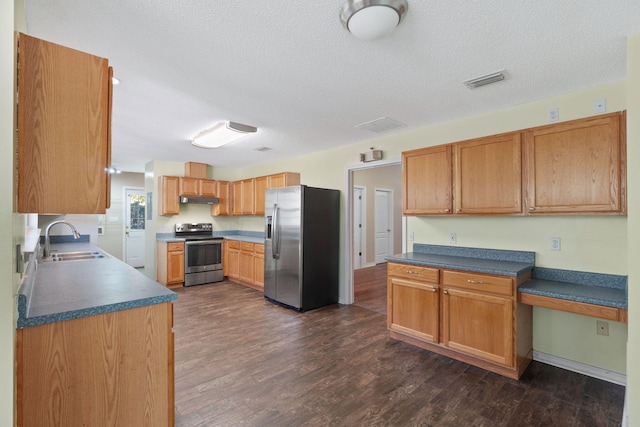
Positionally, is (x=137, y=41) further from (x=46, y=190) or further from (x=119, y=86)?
(x=46, y=190)

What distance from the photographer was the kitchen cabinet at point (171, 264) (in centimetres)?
546

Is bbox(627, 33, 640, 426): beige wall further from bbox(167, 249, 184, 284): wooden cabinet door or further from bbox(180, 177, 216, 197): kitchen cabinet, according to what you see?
bbox(180, 177, 216, 197): kitchen cabinet

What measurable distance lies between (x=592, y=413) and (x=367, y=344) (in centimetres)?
176

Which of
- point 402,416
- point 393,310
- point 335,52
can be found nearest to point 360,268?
point 393,310

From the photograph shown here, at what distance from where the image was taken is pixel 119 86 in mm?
2492

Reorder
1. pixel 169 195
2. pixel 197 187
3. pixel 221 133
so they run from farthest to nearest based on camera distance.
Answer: pixel 197 187
pixel 169 195
pixel 221 133

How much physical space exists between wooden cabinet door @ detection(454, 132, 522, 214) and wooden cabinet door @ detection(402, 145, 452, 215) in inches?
4.0

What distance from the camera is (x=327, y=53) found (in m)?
2.00

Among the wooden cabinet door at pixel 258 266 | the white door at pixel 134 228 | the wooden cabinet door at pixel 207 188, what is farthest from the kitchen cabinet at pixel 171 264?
the white door at pixel 134 228

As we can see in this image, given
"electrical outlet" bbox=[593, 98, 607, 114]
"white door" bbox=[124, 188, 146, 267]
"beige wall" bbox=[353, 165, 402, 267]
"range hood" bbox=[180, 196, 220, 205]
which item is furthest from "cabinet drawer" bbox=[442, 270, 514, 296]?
"white door" bbox=[124, 188, 146, 267]

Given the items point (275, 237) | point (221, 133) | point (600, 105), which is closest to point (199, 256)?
point (275, 237)

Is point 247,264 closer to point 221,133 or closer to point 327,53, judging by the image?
point 221,133

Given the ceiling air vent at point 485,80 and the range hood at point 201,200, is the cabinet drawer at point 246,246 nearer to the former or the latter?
the range hood at point 201,200

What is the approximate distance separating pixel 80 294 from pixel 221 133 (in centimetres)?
250
